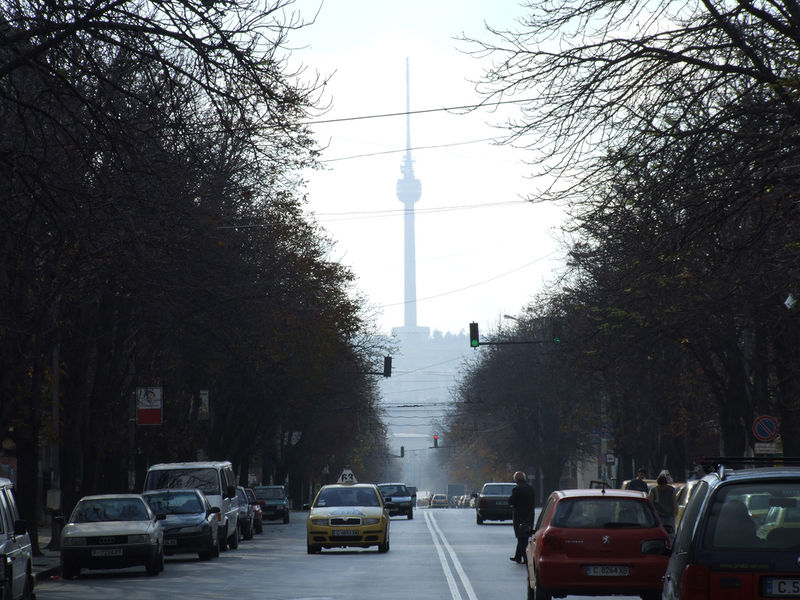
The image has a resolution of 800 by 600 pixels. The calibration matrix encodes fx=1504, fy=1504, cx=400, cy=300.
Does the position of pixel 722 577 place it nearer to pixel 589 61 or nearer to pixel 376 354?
pixel 589 61

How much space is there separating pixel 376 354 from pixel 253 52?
54086mm

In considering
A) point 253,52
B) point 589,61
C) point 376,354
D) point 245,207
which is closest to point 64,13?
point 253,52

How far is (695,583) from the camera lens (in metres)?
9.34

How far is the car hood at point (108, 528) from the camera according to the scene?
82.0 ft

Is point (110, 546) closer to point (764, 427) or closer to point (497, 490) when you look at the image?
point (764, 427)

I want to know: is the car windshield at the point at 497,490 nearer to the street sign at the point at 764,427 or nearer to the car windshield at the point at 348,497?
the car windshield at the point at 348,497

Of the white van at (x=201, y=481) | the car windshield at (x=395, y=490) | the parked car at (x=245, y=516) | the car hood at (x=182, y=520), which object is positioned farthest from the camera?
the car windshield at (x=395, y=490)

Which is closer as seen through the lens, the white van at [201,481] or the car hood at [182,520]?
the car hood at [182,520]

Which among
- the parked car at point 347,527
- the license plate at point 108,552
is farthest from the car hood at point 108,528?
the parked car at point 347,527

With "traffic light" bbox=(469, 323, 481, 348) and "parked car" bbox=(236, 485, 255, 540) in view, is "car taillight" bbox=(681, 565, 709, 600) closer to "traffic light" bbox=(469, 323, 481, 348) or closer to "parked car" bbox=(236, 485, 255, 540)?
"parked car" bbox=(236, 485, 255, 540)

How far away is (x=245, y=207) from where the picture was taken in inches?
1550

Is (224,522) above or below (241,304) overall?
below

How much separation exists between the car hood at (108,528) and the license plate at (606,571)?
1071 cm

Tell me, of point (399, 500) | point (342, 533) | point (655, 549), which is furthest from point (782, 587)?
point (399, 500)
